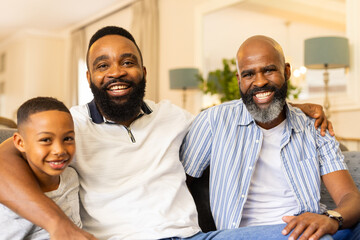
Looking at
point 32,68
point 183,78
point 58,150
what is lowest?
point 58,150

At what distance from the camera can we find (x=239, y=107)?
180 centimetres

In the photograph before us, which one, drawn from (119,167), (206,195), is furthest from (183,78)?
(119,167)

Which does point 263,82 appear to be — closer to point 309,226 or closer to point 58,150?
point 309,226

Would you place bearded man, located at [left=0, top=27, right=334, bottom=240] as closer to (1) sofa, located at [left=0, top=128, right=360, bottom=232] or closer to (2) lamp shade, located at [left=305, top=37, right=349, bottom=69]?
(1) sofa, located at [left=0, top=128, right=360, bottom=232]

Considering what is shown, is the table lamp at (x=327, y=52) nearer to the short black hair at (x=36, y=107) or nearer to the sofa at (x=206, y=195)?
the sofa at (x=206, y=195)

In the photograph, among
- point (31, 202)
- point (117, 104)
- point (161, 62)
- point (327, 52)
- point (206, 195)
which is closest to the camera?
point (31, 202)

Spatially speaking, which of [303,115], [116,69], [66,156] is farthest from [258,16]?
[66,156]

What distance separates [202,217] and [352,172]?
695 mm

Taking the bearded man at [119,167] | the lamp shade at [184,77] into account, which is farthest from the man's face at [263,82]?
the lamp shade at [184,77]

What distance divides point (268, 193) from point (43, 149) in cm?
88

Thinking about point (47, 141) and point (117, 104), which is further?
point (117, 104)

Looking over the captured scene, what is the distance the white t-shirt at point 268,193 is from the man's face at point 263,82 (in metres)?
0.13

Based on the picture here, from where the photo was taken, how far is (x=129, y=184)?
57.4 inches

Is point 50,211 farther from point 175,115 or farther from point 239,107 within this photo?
point 239,107
